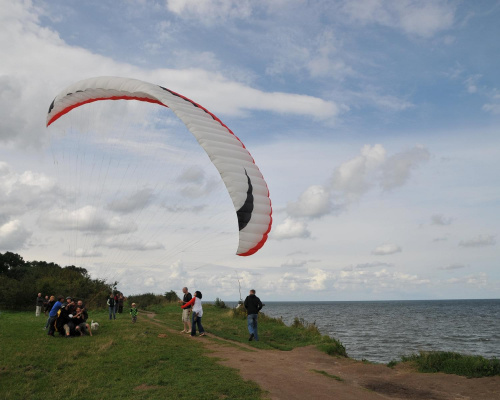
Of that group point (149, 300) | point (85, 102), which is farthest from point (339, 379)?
point (149, 300)

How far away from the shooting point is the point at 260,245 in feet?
32.2

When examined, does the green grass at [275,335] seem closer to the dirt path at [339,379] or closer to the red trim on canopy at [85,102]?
the dirt path at [339,379]

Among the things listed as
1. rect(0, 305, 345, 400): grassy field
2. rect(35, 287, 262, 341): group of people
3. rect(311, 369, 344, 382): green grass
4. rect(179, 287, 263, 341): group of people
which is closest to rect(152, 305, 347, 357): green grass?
rect(0, 305, 345, 400): grassy field

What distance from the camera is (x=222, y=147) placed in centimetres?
1062

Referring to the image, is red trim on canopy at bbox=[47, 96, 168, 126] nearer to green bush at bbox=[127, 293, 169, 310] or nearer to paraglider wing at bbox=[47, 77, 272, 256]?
paraglider wing at bbox=[47, 77, 272, 256]

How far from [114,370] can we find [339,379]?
4.65 meters

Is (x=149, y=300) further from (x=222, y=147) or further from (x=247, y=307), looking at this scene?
(x=222, y=147)

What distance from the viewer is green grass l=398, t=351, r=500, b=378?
9414 millimetres

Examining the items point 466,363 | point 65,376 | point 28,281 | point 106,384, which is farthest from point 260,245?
point 28,281

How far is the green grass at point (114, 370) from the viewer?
23.9 feet

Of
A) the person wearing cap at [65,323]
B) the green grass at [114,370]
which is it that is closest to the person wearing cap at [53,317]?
the person wearing cap at [65,323]

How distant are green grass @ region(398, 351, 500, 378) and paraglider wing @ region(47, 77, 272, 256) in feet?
17.0

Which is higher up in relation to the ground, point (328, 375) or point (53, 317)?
point (53, 317)

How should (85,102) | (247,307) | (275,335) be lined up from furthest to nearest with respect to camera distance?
(275,335) → (85,102) → (247,307)
